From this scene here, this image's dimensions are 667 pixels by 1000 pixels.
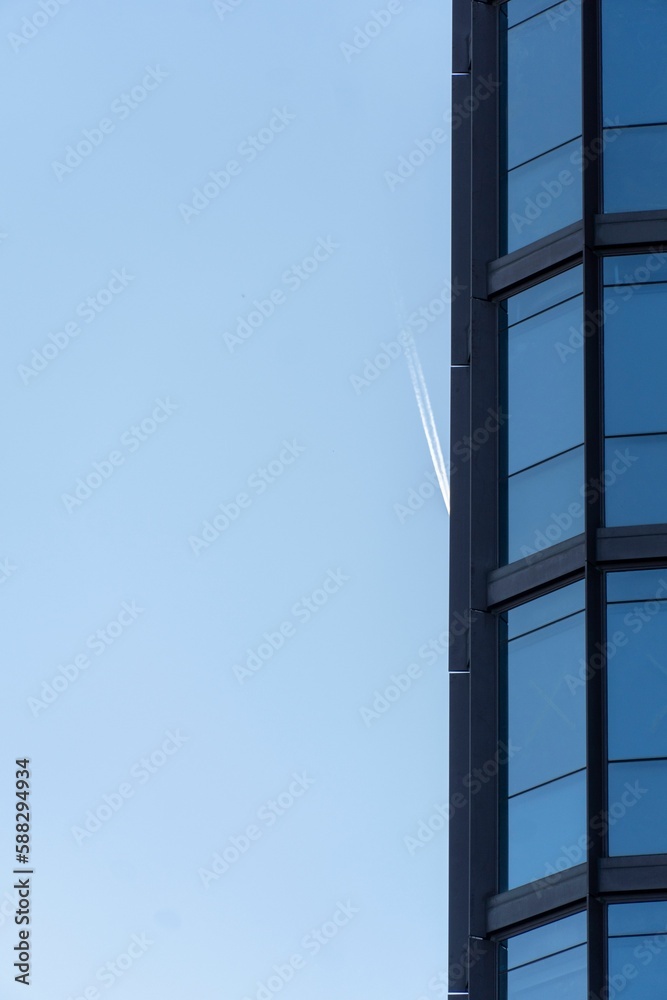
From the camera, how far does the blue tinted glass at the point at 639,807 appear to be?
2138cm

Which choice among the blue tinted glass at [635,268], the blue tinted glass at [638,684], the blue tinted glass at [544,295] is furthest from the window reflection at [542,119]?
the blue tinted glass at [638,684]

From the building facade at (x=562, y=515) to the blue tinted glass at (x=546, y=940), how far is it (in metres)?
0.04

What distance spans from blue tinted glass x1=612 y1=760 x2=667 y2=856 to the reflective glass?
11.5 m

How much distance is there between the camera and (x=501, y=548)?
24.4 metres

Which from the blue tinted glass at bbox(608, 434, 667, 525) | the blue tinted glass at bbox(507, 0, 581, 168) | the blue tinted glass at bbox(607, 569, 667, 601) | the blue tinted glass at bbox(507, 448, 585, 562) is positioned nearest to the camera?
the blue tinted glass at bbox(607, 569, 667, 601)

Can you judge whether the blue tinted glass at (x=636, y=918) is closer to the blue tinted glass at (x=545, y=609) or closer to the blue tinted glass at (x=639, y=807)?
Answer: the blue tinted glass at (x=639, y=807)

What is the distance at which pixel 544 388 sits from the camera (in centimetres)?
2419

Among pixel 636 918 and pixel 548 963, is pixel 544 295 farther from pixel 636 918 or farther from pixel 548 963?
pixel 548 963

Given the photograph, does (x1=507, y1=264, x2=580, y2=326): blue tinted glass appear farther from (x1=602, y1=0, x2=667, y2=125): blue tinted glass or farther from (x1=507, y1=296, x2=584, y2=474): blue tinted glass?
(x1=602, y1=0, x2=667, y2=125): blue tinted glass

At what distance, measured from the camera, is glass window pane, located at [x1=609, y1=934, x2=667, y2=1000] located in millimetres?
20547

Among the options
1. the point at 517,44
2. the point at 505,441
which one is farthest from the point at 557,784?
the point at 517,44

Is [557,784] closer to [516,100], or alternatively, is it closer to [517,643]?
[517,643]

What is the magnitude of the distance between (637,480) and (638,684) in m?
2.84

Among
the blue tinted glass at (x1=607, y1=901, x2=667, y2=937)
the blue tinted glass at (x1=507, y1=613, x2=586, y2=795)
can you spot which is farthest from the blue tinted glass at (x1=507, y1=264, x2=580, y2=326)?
the blue tinted glass at (x1=607, y1=901, x2=667, y2=937)
